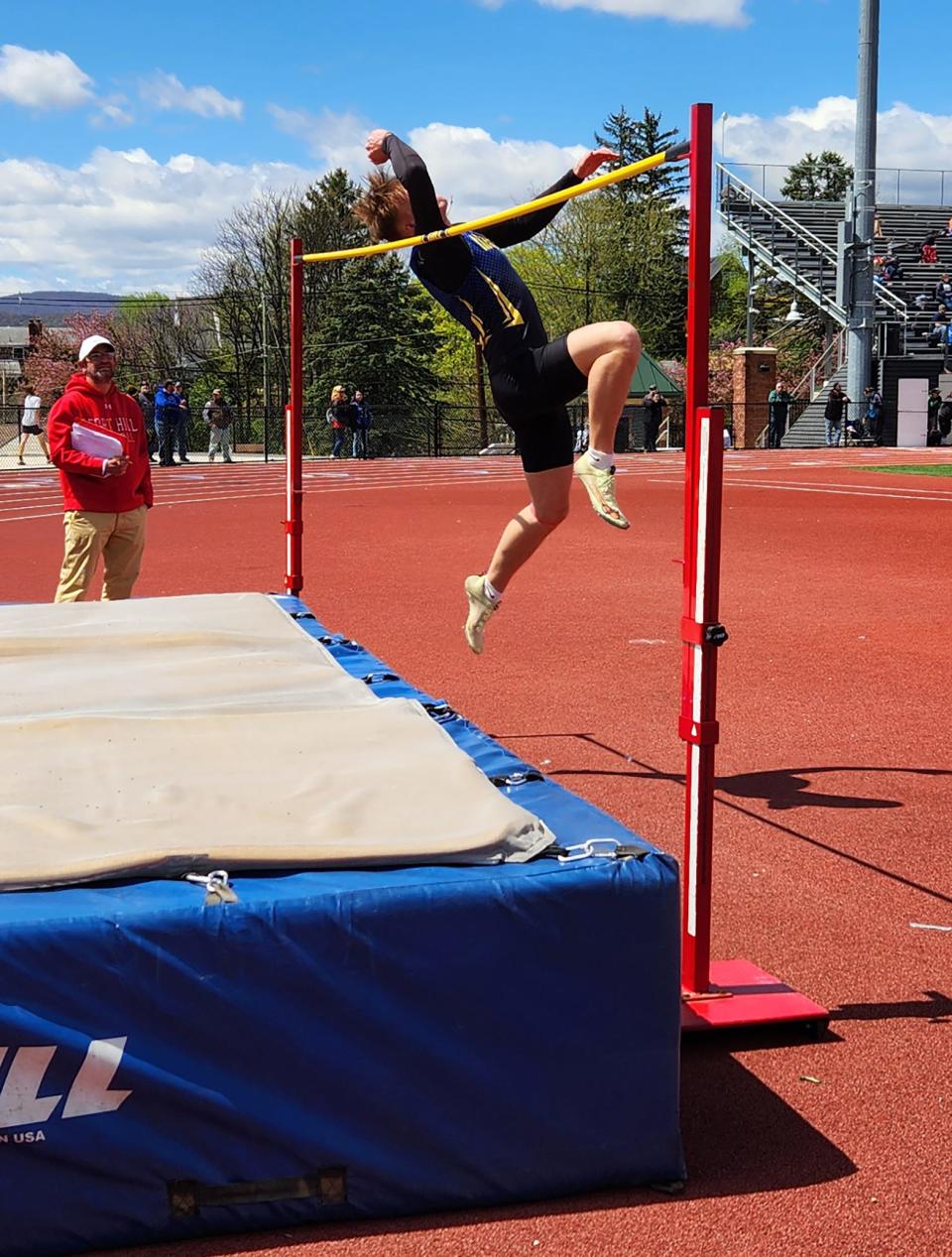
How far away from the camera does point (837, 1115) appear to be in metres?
2.98

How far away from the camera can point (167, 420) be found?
92.1 feet

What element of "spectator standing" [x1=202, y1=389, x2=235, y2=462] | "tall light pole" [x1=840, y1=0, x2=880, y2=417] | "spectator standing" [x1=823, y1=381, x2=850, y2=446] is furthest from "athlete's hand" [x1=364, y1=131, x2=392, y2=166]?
"spectator standing" [x1=823, y1=381, x2=850, y2=446]

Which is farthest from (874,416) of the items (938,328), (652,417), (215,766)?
(215,766)

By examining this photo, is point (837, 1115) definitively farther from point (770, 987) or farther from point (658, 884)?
point (658, 884)

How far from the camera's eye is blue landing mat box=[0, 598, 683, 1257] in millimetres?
2457

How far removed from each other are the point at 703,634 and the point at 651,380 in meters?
38.8

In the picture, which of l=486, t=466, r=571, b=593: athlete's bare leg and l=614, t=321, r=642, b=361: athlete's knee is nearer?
l=614, t=321, r=642, b=361: athlete's knee

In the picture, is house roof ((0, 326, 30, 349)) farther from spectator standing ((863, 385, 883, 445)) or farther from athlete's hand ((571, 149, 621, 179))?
athlete's hand ((571, 149, 621, 179))

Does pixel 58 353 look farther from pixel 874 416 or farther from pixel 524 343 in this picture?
pixel 524 343

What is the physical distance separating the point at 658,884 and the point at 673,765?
10.3 ft

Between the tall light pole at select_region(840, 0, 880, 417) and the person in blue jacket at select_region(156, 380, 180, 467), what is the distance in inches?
671

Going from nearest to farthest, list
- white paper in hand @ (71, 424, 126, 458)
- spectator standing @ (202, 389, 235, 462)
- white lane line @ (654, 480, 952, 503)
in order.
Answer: white paper in hand @ (71, 424, 126, 458) → white lane line @ (654, 480, 952, 503) → spectator standing @ (202, 389, 235, 462)

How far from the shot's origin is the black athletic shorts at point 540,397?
4172 mm

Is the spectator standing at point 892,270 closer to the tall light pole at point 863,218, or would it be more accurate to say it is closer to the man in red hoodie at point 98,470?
the tall light pole at point 863,218
